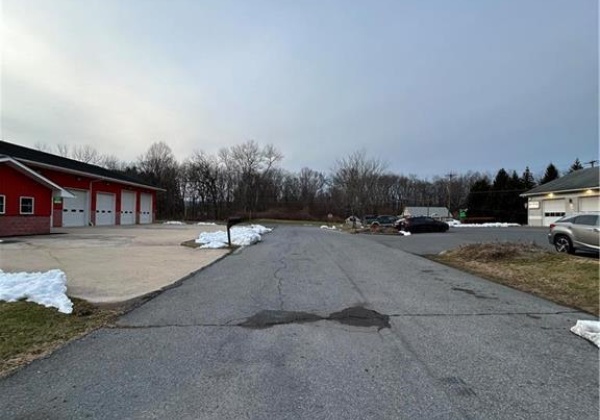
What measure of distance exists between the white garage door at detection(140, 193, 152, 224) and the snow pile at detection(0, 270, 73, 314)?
3854 cm

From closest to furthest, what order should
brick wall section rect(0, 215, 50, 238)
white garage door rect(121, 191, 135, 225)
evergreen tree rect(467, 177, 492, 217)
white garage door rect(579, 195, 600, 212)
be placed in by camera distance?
brick wall section rect(0, 215, 50, 238)
white garage door rect(579, 195, 600, 212)
white garage door rect(121, 191, 135, 225)
evergreen tree rect(467, 177, 492, 217)

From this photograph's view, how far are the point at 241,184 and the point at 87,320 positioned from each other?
72409 millimetres

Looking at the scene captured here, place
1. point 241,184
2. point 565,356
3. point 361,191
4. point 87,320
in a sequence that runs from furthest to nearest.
A: point 241,184, point 361,191, point 87,320, point 565,356

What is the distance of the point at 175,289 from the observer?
8.90 metres

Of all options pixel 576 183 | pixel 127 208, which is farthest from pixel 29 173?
pixel 576 183

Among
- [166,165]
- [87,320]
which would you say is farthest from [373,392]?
[166,165]

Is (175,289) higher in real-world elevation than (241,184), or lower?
lower

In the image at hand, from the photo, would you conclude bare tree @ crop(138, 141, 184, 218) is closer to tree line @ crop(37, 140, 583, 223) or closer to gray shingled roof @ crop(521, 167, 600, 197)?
tree line @ crop(37, 140, 583, 223)

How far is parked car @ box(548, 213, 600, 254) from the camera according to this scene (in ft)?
44.8

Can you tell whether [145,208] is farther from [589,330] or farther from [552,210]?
[589,330]

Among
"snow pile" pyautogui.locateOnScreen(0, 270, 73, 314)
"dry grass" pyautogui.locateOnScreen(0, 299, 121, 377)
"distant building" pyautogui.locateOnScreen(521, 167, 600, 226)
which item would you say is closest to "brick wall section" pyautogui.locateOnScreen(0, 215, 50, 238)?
"snow pile" pyautogui.locateOnScreen(0, 270, 73, 314)

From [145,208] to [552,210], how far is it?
43.7m

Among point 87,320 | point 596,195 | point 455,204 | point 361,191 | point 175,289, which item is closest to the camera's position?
point 87,320

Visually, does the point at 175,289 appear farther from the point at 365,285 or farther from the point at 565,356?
the point at 565,356
